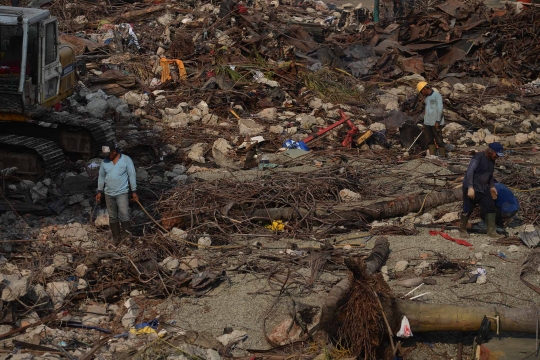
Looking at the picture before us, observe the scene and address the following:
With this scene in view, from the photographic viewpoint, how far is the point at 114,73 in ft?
59.3

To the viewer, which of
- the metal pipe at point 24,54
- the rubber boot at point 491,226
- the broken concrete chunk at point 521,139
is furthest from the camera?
the broken concrete chunk at point 521,139

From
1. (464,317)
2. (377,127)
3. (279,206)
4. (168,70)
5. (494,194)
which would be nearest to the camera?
(464,317)

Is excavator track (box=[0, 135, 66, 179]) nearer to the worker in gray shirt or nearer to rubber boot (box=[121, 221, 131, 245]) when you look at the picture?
rubber boot (box=[121, 221, 131, 245])

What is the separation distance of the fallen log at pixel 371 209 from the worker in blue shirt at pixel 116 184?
1.85m

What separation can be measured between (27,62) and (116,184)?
373cm

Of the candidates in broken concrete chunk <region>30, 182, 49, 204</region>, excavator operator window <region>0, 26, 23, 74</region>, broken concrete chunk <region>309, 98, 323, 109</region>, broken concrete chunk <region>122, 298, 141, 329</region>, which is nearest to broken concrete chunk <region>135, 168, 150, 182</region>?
broken concrete chunk <region>30, 182, 49, 204</region>

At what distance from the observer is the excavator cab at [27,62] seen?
12227 mm

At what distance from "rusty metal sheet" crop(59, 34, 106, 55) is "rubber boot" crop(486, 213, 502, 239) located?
40.4 ft

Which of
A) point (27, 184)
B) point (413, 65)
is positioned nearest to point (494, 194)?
point (27, 184)

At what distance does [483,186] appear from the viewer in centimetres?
1038

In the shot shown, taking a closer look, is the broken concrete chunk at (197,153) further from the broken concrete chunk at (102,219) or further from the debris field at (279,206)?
the broken concrete chunk at (102,219)

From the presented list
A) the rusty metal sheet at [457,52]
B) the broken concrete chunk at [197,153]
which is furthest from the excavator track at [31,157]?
the rusty metal sheet at [457,52]

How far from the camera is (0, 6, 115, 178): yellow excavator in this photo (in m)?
12.3

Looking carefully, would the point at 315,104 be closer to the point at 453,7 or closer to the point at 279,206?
the point at 279,206
